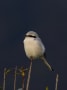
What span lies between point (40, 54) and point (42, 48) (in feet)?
0.22

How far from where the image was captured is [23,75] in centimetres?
249

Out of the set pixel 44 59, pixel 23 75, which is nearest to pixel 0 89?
pixel 23 75

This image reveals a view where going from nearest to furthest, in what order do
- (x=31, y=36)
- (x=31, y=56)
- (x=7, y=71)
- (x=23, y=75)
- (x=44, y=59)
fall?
(x=23, y=75), (x=7, y=71), (x=31, y=36), (x=31, y=56), (x=44, y=59)

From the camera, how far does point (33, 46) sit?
3.87 metres

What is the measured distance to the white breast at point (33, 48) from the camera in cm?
375

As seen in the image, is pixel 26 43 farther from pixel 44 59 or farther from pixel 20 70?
pixel 20 70

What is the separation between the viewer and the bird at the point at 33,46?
3.67m

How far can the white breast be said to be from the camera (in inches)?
147

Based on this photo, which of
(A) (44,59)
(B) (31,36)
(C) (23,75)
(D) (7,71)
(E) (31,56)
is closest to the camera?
(C) (23,75)

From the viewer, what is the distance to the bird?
3.67 meters

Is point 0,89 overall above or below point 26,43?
below

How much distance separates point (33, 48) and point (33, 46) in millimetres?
27

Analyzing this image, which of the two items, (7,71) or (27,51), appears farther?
(27,51)

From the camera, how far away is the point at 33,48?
389 centimetres
